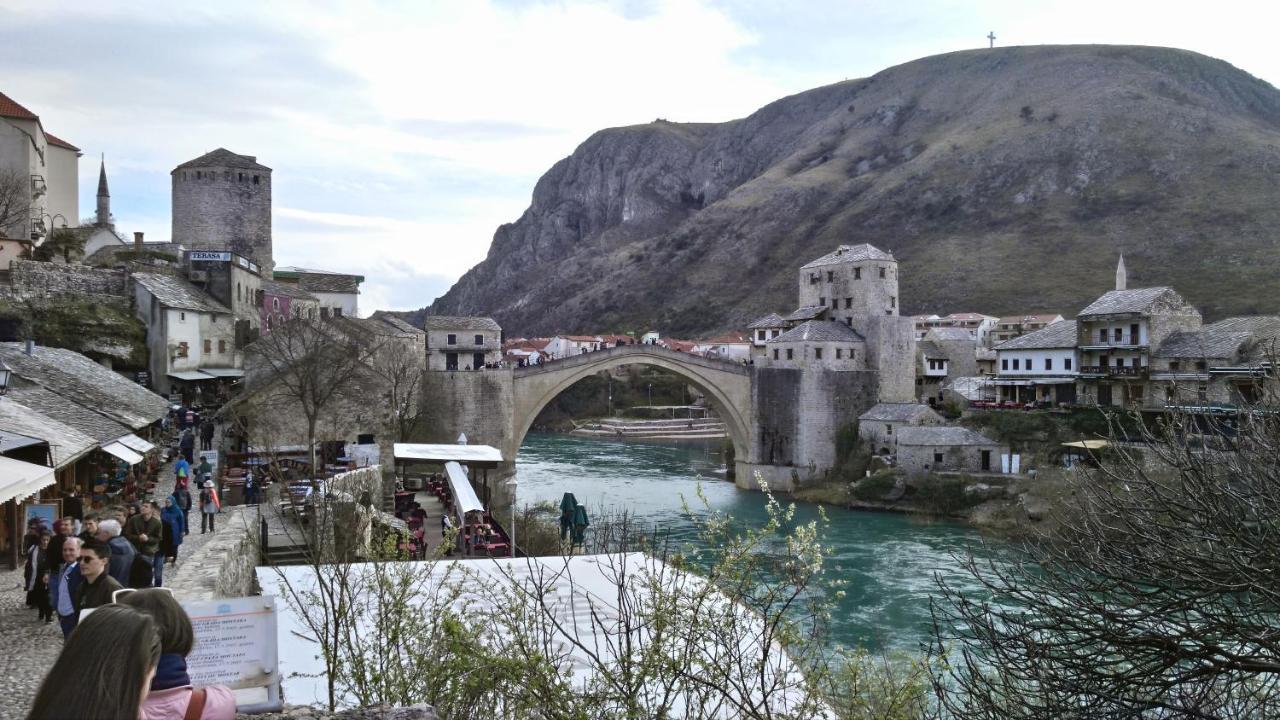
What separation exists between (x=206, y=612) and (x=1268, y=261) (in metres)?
79.4

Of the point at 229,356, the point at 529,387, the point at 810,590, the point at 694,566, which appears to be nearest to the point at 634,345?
the point at 529,387

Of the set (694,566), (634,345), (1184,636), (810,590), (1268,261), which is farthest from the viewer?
(1268,261)

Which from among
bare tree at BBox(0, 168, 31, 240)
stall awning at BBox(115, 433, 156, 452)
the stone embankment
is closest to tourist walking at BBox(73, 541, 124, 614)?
stall awning at BBox(115, 433, 156, 452)

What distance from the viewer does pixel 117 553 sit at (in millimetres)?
6848

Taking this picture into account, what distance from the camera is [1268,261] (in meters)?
68.0

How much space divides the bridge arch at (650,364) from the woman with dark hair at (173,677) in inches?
1326

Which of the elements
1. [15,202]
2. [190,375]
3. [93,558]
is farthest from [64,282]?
[93,558]

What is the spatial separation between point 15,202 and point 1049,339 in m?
40.5

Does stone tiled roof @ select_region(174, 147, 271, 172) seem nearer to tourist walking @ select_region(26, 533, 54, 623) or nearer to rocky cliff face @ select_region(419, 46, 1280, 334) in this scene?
tourist walking @ select_region(26, 533, 54, 623)

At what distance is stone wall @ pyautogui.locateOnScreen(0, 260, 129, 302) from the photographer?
80.3 feet

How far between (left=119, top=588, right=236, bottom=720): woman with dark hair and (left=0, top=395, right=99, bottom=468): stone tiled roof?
8.43 m

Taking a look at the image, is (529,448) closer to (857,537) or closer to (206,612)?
(857,537)

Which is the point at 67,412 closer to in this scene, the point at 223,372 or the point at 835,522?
the point at 223,372

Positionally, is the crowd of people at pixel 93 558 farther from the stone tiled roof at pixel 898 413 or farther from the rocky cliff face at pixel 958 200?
the rocky cliff face at pixel 958 200
